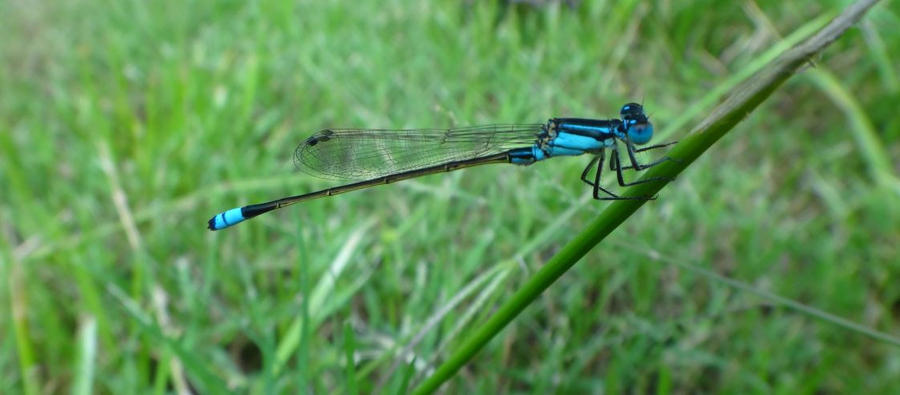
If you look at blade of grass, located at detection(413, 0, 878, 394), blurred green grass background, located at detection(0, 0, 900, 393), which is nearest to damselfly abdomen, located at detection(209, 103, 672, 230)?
blurred green grass background, located at detection(0, 0, 900, 393)

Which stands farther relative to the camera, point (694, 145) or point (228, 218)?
point (228, 218)

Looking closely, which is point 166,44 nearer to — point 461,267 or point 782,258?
point 461,267

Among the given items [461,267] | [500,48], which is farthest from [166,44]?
[461,267]

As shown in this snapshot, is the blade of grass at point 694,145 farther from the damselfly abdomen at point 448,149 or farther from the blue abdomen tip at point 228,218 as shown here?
the blue abdomen tip at point 228,218

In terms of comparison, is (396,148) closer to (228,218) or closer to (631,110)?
(228,218)

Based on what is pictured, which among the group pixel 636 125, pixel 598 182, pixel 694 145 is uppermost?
pixel 636 125

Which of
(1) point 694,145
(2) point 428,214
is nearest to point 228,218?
(2) point 428,214

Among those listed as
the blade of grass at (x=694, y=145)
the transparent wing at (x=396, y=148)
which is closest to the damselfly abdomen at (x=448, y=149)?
the transparent wing at (x=396, y=148)
